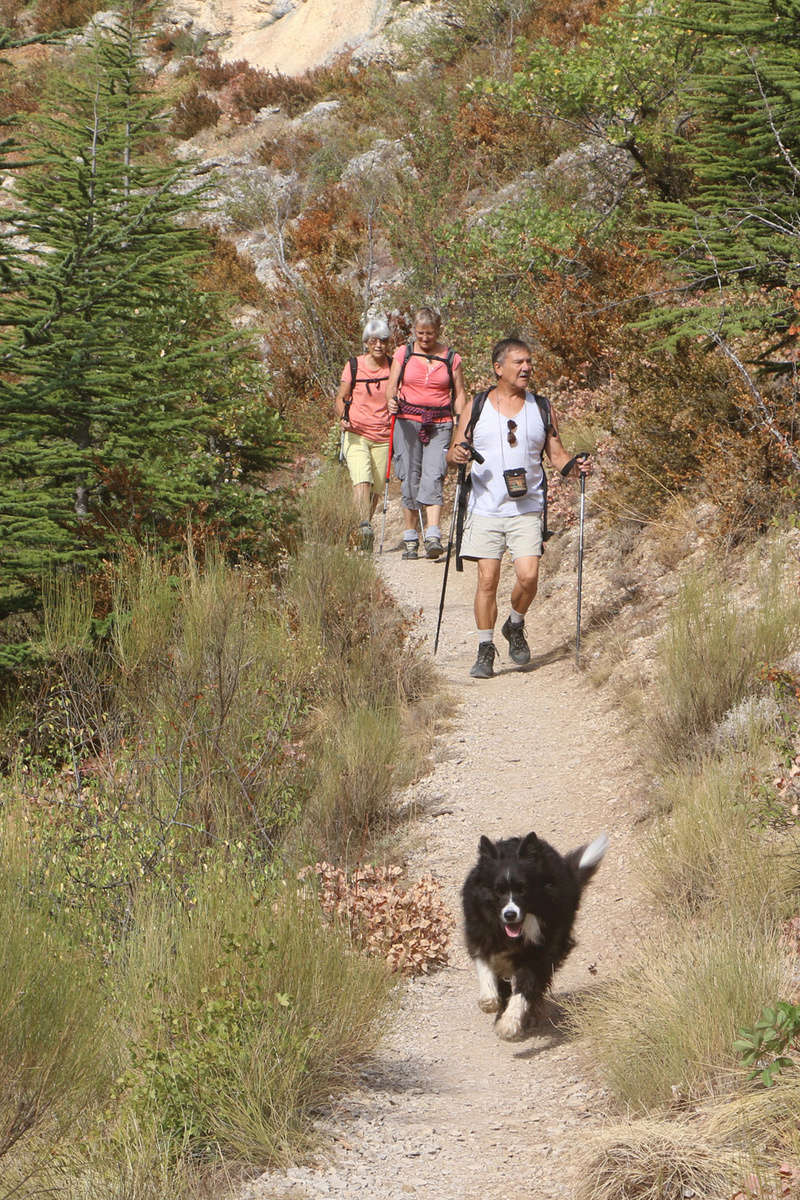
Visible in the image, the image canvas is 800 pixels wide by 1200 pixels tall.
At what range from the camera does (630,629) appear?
797cm

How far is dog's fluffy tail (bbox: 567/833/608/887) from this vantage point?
15.8 feet

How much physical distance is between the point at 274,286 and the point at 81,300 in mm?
14739

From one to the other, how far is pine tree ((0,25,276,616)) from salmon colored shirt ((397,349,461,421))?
4.06ft

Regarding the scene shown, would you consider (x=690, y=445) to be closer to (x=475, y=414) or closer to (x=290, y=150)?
(x=475, y=414)

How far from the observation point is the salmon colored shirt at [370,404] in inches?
431

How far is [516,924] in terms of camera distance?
429 centimetres

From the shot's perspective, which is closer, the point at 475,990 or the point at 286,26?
the point at 475,990

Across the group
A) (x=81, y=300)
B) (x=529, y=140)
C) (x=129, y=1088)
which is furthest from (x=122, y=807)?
(x=529, y=140)

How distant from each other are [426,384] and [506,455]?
2841 millimetres

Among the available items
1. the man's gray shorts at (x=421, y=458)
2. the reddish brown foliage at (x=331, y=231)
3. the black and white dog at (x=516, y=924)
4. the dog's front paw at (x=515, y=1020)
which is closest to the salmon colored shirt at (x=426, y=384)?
the man's gray shorts at (x=421, y=458)

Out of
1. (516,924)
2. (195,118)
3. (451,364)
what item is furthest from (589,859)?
(195,118)

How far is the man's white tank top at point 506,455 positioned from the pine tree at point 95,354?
2097mm

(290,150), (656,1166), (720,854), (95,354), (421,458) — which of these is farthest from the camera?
(290,150)

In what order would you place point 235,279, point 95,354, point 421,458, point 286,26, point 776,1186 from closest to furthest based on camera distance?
1. point 776,1186
2. point 95,354
3. point 421,458
4. point 235,279
5. point 286,26
